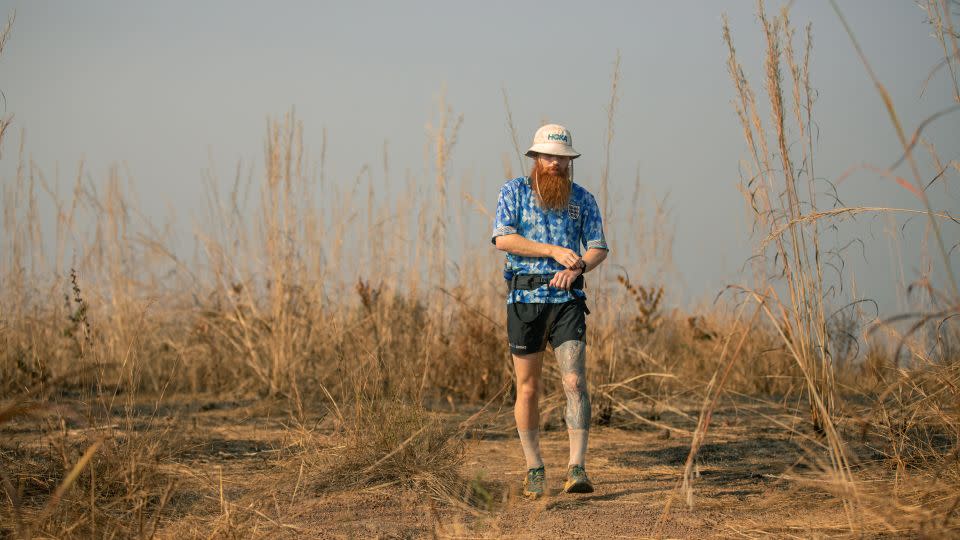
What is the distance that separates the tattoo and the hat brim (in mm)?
855

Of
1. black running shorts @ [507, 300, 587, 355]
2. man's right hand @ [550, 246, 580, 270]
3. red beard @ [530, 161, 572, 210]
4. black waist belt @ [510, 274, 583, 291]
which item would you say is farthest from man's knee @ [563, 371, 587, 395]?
red beard @ [530, 161, 572, 210]

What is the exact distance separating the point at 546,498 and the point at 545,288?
93cm

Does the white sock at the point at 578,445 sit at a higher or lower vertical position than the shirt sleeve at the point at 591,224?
lower

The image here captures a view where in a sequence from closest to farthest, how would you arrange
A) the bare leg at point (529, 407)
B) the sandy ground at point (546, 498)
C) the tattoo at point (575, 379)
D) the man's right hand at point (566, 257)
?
the sandy ground at point (546, 498), the man's right hand at point (566, 257), the tattoo at point (575, 379), the bare leg at point (529, 407)

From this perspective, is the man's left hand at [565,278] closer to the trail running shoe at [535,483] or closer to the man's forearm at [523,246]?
the man's forearm at [523,246]

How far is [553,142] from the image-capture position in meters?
4.20

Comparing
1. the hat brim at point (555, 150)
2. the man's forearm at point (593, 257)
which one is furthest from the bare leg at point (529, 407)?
the hat brim at point (555, 150)

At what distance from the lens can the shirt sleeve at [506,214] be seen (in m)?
4.23

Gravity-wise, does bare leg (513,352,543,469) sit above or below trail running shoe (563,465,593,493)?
above

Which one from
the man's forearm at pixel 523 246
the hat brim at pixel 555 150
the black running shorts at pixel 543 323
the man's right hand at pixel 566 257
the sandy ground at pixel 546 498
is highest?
the hat brim at pixel 555 150

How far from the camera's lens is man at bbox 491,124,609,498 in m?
4.16

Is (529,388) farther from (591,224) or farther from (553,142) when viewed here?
(553,142)

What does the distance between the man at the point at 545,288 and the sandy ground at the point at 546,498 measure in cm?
31

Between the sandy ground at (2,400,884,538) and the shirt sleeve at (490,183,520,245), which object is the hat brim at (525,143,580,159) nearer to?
the shirt sleeve at (490,183,520,245)
